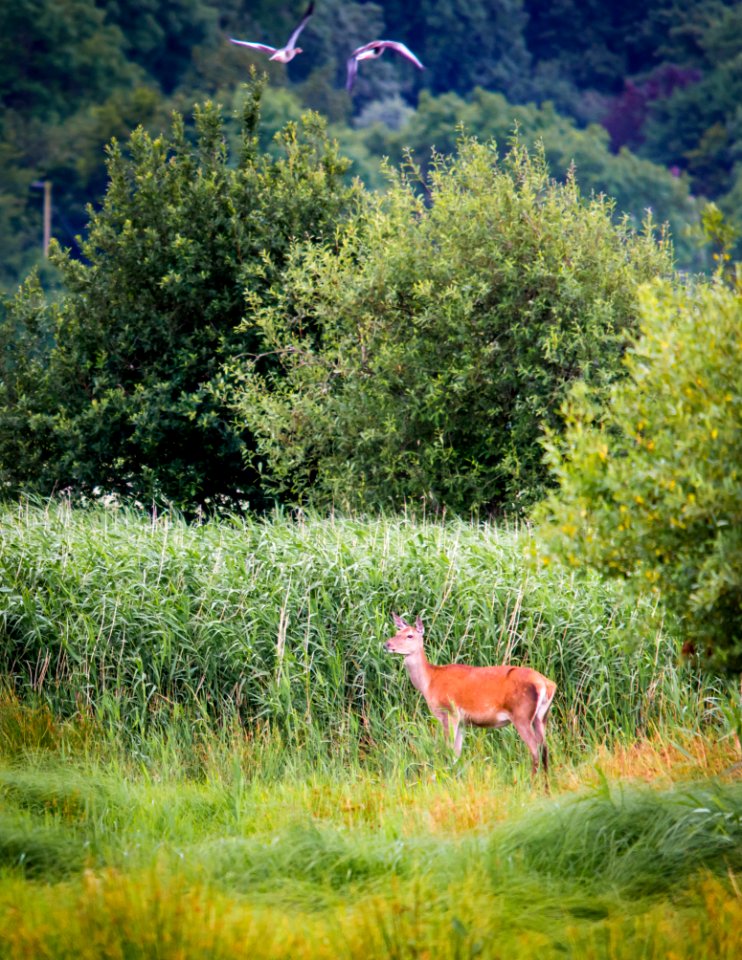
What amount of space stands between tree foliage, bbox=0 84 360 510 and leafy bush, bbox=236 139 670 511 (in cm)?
159

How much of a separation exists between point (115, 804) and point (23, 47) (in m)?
53.8

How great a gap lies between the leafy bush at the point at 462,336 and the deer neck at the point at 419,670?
16.9 feet

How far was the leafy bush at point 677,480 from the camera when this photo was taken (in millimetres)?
5621

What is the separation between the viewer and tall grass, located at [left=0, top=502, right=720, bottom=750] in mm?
9000

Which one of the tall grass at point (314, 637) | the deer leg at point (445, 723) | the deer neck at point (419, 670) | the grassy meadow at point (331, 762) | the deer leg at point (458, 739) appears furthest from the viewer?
the tall grass at point (314, 637)

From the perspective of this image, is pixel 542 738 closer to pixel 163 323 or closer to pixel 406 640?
pixel 406 640

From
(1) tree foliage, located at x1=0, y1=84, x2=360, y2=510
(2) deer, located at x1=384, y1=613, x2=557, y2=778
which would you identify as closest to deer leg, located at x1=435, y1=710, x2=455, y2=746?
(2) deer, located at x1=384, y1=613, x2=557, y2=778

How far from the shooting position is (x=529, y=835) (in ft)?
21.2

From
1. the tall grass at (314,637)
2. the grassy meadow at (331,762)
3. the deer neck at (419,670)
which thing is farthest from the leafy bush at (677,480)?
the tall grass at (314,637)

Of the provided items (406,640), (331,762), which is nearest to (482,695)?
(406,640)

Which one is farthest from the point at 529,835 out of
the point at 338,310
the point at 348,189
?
the point at 348,189

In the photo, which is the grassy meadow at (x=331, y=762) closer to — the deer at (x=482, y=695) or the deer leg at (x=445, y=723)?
the deer leg at (x=445, y=723)

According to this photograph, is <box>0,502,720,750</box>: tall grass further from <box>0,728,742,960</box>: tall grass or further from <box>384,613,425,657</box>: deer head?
<box>0,728,742,960</box>: tall grass

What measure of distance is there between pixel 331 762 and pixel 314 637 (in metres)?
1.14
